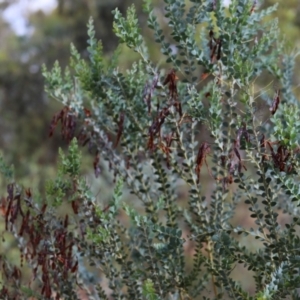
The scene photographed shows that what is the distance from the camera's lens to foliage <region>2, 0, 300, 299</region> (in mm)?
898

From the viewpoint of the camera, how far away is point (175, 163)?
1.16m

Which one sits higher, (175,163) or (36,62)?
(36,62)

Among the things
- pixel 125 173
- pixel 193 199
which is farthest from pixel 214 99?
pixel 125 173

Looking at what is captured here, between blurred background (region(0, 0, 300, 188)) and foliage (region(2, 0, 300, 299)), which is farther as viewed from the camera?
blurred background (region(0, 0, 300, 188))

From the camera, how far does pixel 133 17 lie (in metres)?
0.95

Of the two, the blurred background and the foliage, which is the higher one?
the blurred background

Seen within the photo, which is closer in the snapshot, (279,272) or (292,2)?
(279,272)

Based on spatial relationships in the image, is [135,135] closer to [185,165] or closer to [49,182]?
[185,165]

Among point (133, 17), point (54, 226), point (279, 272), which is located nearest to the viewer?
point (279, 272)

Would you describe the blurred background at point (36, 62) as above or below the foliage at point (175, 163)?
above

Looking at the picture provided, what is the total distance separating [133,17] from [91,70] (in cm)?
27

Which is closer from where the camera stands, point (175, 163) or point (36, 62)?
point (175, 163)

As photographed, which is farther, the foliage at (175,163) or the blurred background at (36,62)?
the blurred background at (36,62)

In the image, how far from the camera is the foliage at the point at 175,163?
2.95ft
